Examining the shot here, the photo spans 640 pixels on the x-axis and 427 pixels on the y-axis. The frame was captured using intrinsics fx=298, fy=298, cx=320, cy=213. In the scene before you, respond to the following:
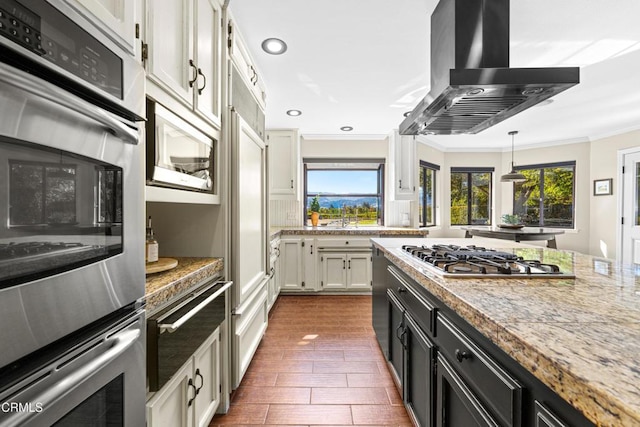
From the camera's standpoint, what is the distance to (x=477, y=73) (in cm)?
134

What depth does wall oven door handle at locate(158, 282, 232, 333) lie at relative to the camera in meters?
1.01

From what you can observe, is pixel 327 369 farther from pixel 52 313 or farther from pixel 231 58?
pixel 231 58

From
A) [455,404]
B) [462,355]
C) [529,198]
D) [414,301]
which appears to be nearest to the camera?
[462,355]

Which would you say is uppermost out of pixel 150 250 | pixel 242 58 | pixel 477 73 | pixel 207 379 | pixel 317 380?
pixel 242 58

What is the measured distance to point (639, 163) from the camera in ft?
14.4

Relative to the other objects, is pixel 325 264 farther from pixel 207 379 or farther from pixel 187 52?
pixel 187 52

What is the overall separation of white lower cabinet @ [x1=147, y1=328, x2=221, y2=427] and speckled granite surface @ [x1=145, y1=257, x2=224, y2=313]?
32 cm

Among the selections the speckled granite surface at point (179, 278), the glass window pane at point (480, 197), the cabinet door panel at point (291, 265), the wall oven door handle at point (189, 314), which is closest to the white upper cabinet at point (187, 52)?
the speckled granite surface at point (179, 278)

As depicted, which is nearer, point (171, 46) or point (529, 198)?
point (171, 46)

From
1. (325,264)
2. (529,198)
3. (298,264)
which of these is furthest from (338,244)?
(529,198)

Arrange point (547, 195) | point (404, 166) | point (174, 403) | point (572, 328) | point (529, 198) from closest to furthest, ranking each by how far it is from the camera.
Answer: point (572, 328) < point (174, 403) < point (404, 166) < point (547, 195) < point (529, 198)

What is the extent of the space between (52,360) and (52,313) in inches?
3.7

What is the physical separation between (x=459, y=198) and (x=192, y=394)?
5.81m

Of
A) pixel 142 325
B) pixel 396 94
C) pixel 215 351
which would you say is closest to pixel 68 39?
pixel 142 325
